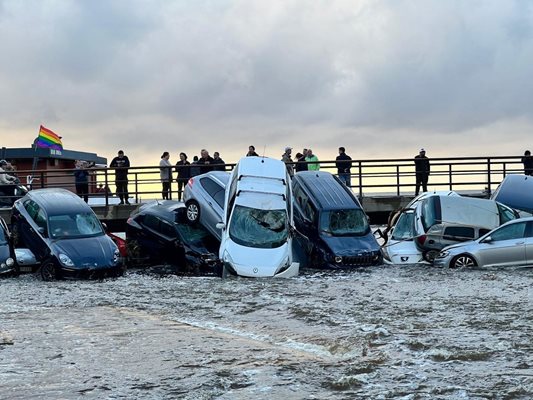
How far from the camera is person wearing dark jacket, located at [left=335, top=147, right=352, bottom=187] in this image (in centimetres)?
2980

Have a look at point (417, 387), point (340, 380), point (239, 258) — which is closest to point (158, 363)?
point (340, 380)

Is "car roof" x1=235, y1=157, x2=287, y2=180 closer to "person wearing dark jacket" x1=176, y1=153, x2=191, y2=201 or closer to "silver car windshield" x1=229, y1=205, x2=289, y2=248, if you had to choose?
"silver car windshield" x1=229, y1=205, x2=289, y2=248

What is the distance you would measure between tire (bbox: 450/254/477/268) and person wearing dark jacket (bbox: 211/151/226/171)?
10.5 metres

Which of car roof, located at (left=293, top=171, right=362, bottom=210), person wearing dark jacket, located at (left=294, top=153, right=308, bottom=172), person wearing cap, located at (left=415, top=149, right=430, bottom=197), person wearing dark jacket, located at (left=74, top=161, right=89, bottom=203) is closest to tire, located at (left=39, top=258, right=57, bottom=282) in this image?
car roof, located at (left=293, top=171, right=362, bottom=210)

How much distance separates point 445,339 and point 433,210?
37.9 feet

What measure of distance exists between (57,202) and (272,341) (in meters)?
12.1

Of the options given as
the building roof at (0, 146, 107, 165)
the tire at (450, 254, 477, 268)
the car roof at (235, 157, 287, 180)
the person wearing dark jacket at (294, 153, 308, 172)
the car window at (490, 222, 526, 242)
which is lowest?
the tire at (450, 254, 477, 268)

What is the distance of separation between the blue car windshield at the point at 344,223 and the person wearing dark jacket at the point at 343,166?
634 cm

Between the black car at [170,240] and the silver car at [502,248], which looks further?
the black car at [170,240]

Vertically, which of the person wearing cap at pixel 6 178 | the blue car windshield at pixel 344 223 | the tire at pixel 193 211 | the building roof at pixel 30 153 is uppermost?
the building roof at pixel 30 153

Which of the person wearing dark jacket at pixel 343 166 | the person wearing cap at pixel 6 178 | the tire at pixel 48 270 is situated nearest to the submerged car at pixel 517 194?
the person wearing dark jacket at pixel 343 166

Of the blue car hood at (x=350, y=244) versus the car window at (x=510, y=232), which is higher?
the car window at (x=510, y=232)

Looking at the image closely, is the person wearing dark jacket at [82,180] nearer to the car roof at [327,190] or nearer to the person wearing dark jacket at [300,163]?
the person wearing dark jacket at [300,163]

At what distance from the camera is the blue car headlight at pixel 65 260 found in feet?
68.0
